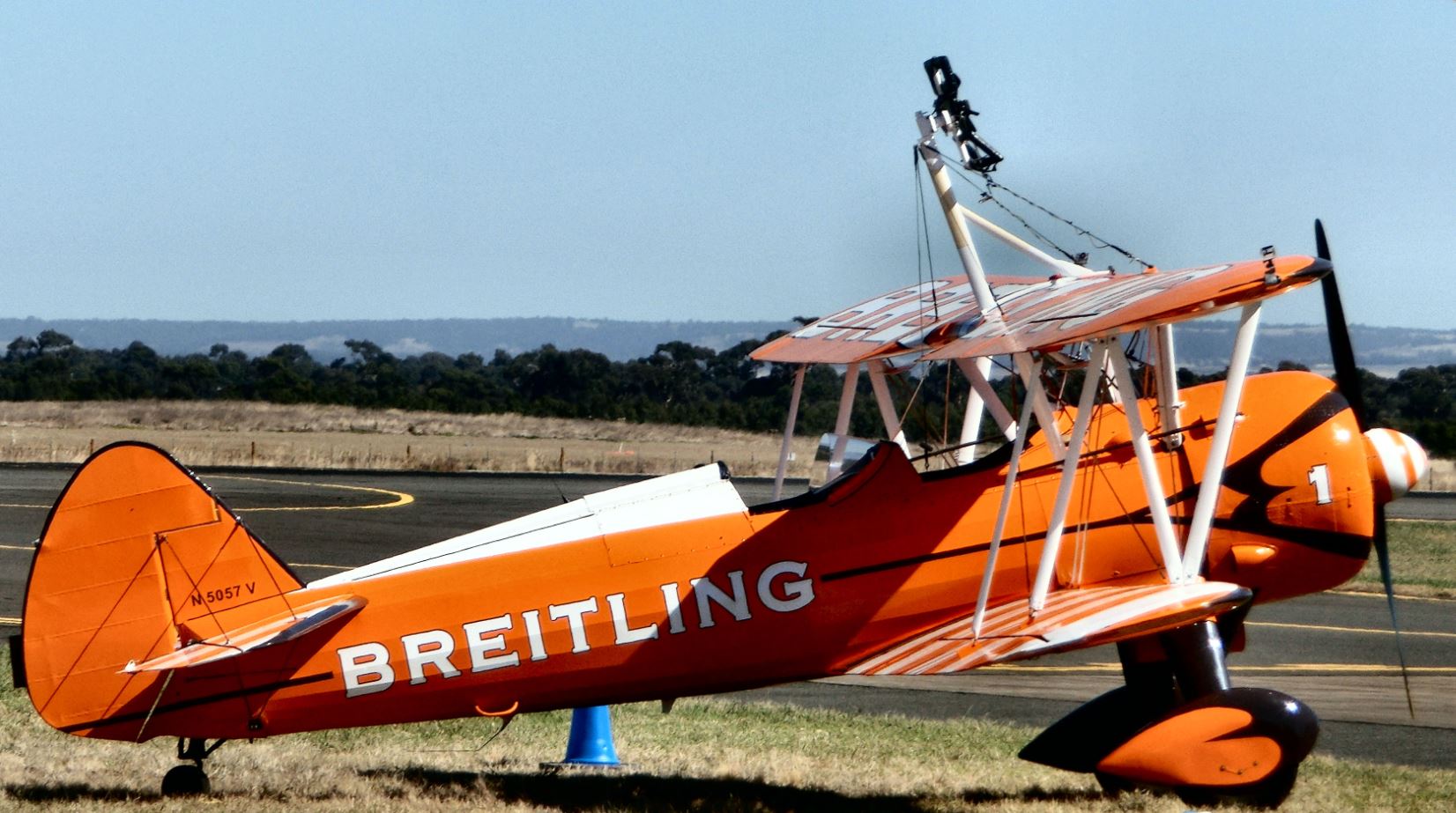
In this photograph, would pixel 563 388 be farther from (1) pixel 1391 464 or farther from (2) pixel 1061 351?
(1) pixel 1391 464

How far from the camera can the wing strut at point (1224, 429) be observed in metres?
7.17

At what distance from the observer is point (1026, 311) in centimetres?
827

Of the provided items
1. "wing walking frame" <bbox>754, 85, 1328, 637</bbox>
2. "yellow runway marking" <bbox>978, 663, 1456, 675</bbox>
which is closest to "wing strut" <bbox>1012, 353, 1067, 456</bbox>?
"wing walking frame" <bbox>754, 85, 1328, 637</bbox>

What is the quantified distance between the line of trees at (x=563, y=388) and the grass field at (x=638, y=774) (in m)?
25.1

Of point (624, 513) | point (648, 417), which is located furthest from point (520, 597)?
point (648, 417)

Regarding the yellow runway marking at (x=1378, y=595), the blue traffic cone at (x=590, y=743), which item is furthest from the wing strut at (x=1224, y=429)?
the yellow runway marking at (x=1378, y=595)

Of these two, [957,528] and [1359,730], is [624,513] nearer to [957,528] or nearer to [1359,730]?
[957,528]

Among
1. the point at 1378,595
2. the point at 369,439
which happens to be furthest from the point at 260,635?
the point at 369,439

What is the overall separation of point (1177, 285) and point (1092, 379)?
23.6 inches

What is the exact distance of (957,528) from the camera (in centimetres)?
795

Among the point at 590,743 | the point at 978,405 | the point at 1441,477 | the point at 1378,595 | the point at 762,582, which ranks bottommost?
the point at 1441,477

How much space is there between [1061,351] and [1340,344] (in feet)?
4.90

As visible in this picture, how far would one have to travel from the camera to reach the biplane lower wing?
6961 mm

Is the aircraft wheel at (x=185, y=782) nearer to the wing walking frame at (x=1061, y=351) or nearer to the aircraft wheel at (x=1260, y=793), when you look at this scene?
the wing walking frame at (x=1061, y=351)
